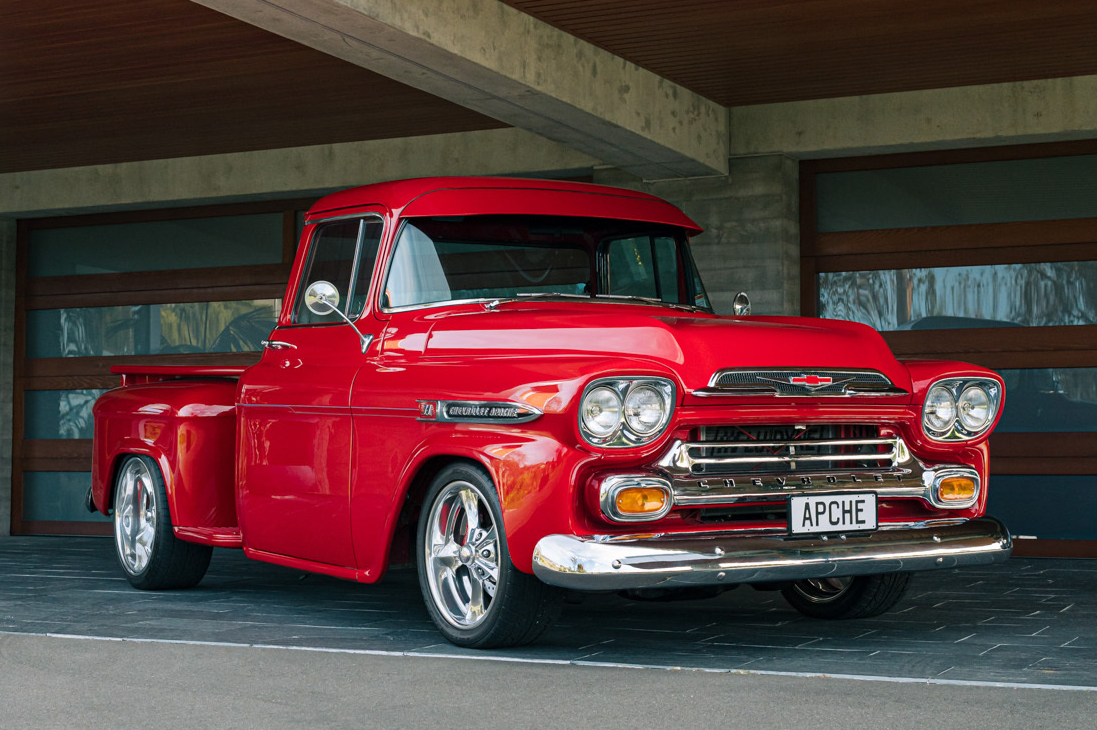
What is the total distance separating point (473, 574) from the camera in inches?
216

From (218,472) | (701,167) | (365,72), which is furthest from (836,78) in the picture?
(218,472)

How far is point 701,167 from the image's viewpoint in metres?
11.1

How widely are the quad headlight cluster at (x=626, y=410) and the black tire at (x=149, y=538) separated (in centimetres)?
338

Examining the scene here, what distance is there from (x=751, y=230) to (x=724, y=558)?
21.3 feet

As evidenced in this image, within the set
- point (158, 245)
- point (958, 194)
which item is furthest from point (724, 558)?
point (158, 245)

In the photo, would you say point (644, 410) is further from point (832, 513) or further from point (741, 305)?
point (741, 305)

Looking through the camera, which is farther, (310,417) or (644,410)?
(310,417)

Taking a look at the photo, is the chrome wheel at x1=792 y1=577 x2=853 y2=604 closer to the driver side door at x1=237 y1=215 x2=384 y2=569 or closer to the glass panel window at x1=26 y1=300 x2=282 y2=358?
the driver side door at x1=237 y1=215 x2=384 y2=569

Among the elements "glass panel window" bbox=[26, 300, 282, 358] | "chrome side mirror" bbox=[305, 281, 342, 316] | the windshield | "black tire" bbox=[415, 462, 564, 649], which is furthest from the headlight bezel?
"glass panel window" bbox=[26, 300, 282, 358]

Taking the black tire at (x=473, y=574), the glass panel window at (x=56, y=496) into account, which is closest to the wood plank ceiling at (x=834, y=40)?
the black tire at (x=473, y=574)

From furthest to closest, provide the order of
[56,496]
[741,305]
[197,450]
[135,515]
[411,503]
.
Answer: [56,496], [135,515], [197,450], [741,305], [411,503]

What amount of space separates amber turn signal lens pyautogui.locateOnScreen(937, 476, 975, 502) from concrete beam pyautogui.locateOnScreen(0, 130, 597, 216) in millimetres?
6665

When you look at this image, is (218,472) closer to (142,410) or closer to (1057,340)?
(142,410)

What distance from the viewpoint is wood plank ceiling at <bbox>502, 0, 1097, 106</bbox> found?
894cm
